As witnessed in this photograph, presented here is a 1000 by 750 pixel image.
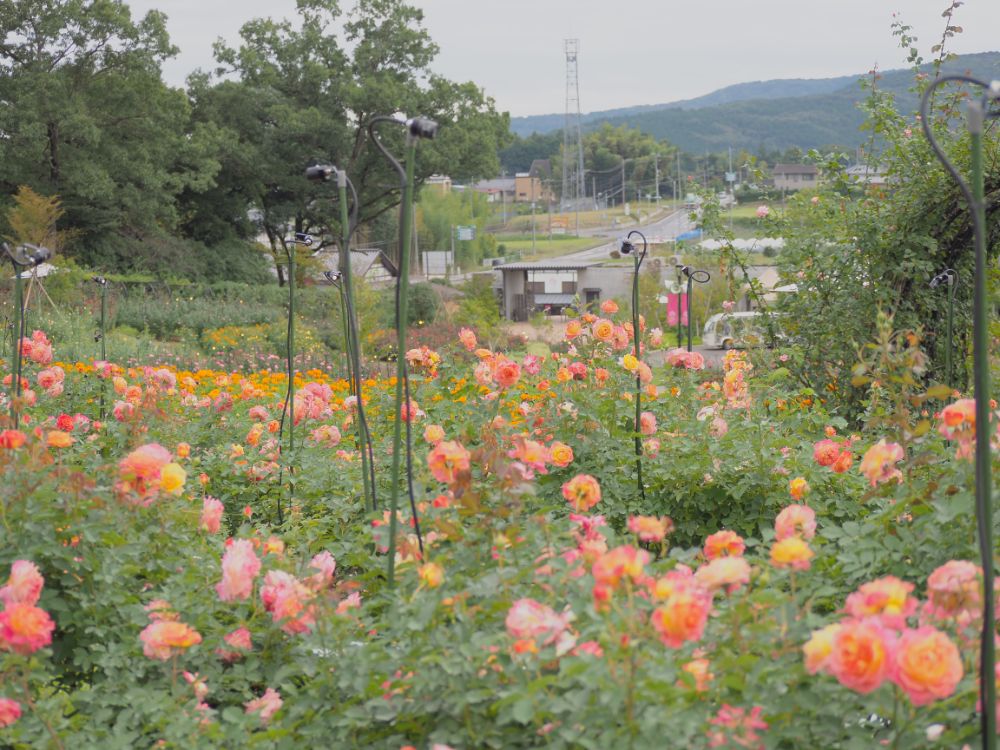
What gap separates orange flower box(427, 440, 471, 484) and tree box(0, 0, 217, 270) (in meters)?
21.5

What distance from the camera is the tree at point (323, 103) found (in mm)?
26781

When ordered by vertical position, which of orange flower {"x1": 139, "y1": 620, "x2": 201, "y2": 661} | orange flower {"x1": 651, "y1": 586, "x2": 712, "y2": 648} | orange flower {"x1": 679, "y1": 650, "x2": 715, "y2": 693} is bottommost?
orange flower {"x1": 139, "y1": 620, "x2": 201, "y2": 661}

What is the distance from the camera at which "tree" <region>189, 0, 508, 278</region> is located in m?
26.8

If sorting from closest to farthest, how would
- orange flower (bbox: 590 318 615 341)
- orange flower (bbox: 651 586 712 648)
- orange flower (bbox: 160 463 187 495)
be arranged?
orange flower (bbox: 651 586 712 648) < orange flower (bbox: 160 463 187 495) < orange flower (bbox: 590 318 615 341)

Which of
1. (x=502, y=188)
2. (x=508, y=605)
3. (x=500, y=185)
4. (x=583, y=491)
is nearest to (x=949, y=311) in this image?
(x=583, y=491)

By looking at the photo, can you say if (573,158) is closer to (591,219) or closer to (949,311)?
(591,219)

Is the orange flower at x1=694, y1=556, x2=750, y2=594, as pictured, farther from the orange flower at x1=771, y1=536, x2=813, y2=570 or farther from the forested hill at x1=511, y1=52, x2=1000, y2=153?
the forested hill at x1=511, y1=52, x2=1000, y2=153

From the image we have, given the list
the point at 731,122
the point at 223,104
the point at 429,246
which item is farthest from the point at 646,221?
the point at 731,122

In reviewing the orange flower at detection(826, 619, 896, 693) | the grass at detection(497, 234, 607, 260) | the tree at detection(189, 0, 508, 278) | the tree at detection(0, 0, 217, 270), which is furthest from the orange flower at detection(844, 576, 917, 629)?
the grass at detection(497, 234, 607, 260)

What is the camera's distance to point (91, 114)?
22359 millimetres

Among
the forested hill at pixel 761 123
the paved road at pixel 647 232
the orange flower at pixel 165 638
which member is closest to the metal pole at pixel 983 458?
the orange flower at pixel 165 638

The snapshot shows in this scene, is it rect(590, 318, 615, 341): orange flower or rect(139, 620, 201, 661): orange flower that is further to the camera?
rect(590, 318, 615, 341): orange flower

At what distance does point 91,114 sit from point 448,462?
75.6 feet

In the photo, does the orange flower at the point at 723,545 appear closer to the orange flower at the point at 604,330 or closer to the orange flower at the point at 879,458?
the orange flower at the point at 879,458
